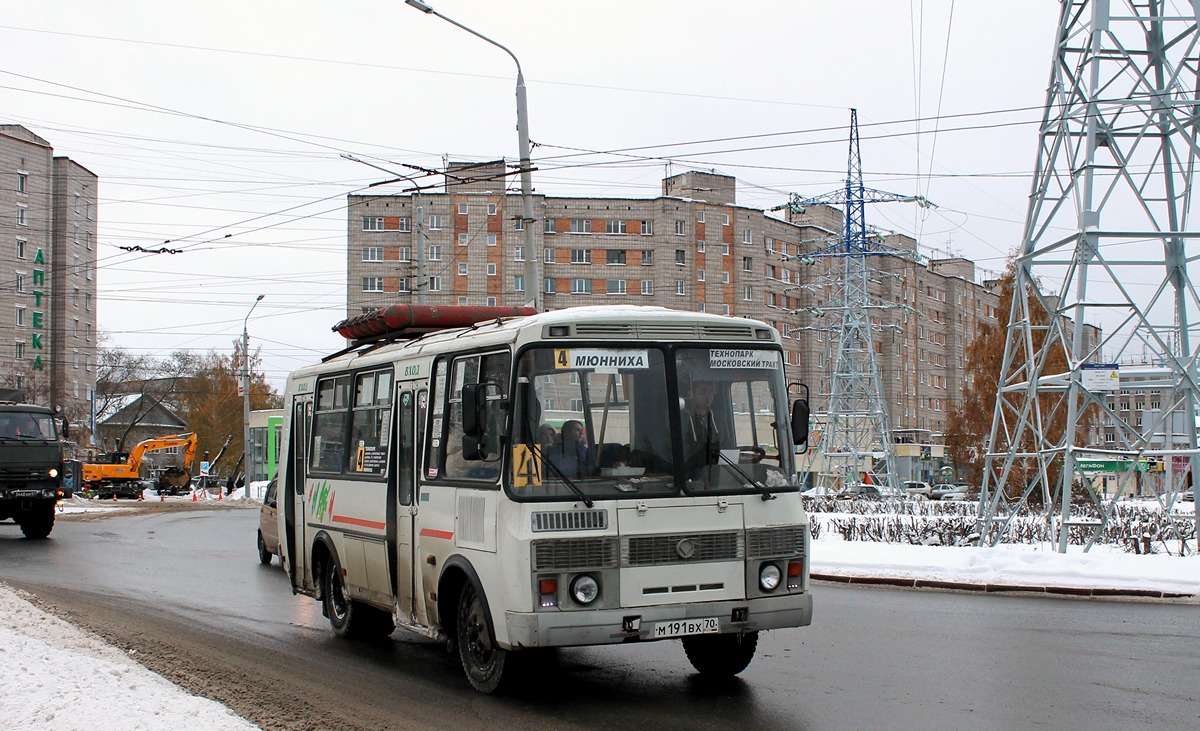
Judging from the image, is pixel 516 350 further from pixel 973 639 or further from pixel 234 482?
pixel 234 482

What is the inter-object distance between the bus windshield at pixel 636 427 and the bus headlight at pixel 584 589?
56 centimetres

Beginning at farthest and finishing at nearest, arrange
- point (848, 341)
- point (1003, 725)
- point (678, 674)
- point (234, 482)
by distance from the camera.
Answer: point (234, 482) → point (848, 341) → point (678, 674) → point (1003, 725)

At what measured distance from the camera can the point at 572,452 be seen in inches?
322

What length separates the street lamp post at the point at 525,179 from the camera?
19.6 m

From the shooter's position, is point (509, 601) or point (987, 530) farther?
point (987, 530)

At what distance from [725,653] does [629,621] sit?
1.50m

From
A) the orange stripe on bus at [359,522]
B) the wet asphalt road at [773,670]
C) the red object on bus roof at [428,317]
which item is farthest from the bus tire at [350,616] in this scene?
the red object on bus roof at [428,317]

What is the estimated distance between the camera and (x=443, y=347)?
9.61 m

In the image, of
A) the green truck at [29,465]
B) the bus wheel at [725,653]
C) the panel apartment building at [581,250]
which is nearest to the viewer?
the bus wheel at [725,653]

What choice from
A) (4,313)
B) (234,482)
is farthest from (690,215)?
(4,313)

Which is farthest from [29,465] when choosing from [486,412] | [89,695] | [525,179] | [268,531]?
[486,412]

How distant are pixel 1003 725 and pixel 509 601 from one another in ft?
10.7

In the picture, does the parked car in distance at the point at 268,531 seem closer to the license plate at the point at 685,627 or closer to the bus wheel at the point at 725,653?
the bus wheel at the point at 725,653

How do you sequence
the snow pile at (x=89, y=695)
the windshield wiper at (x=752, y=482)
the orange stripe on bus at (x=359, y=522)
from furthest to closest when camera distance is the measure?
the orange stripe on bus at (x=359, y=522)
the windshield wiper at (x=752, y=482)
the snow pile at (x=89, y=695)
